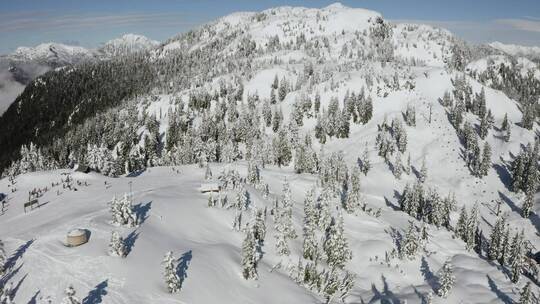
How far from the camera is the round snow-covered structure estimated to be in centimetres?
5322

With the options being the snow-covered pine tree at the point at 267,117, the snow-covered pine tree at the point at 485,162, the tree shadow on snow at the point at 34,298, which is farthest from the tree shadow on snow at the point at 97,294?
the snow-covered pine tree at the point at 267,117

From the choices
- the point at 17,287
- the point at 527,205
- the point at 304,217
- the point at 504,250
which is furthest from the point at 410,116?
the point at 17,287

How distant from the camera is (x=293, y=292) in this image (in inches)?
2386

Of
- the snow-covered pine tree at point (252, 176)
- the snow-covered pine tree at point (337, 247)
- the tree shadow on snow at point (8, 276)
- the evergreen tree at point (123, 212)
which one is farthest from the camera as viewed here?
the snow-covered pine tree at point (252, 176)

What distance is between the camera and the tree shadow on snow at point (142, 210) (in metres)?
68.0

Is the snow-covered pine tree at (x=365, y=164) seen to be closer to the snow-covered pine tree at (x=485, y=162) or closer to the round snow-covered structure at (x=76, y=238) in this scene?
the snow-covered pine tree at (x=485, y=162)

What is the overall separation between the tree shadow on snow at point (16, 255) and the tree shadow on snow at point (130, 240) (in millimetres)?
12321

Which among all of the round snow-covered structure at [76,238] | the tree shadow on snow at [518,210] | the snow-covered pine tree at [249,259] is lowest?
the tree shadow on snow at [518,210]

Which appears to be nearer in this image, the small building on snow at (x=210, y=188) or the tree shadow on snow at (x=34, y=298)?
the tree shadow on snow at (x=34, y=298)

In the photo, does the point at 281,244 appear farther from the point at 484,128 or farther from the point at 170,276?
the point at 484,128

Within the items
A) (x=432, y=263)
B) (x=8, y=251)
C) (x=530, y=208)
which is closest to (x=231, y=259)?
(x=8, y=251)

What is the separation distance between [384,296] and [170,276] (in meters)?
38.8

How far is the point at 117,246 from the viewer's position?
52125mm

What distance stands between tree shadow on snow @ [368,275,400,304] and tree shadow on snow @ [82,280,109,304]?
4173cm
